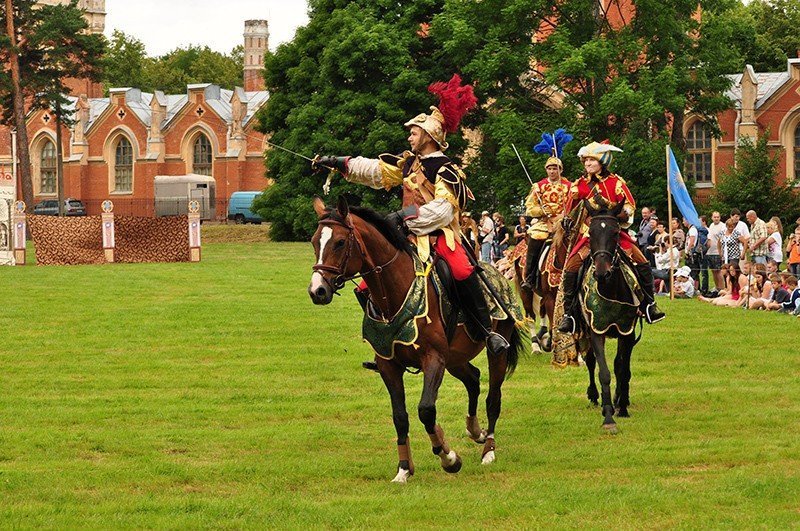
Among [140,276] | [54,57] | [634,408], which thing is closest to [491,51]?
[140,276]

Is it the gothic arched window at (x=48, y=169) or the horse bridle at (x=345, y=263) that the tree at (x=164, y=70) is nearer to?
the gothic arched window at (x=48, y=169)

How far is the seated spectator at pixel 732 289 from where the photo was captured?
94.6 feet

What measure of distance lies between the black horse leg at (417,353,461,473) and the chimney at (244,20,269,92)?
10355 centimetres

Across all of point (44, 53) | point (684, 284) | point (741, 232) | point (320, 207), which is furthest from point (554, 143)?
point (44, 53)

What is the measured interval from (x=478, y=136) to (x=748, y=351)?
150 feet

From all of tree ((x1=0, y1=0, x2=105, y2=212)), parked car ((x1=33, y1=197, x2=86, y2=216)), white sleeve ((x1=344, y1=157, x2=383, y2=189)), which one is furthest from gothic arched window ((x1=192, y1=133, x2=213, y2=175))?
white sleeve ((x1=344, y1=157, x2=383, y2=189))

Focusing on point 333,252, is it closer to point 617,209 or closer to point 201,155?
point 617,209

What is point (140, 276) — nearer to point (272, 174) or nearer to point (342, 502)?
point (272, 174)

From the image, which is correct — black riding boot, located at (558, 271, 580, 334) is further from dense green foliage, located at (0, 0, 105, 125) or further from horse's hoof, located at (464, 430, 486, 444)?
dense green foliage, located at (0, 0, 105, 125)

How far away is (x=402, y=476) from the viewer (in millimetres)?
11234

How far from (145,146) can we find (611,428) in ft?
282

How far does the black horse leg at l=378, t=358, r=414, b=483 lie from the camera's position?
441 inches

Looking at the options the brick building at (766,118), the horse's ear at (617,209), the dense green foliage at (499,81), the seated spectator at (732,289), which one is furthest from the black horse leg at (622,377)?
the brick building at (766,118)

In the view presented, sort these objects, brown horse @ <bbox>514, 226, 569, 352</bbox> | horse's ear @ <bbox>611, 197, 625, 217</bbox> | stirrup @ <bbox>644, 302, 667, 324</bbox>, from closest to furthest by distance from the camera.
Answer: horse's ear @ <bbox>611, 197, 625, 217</bbox> < stirrup @ <bbox>644, 302, 667, 324</bbox> < brown horse @ <bbox>514, 226, 569, 352</bbox>
